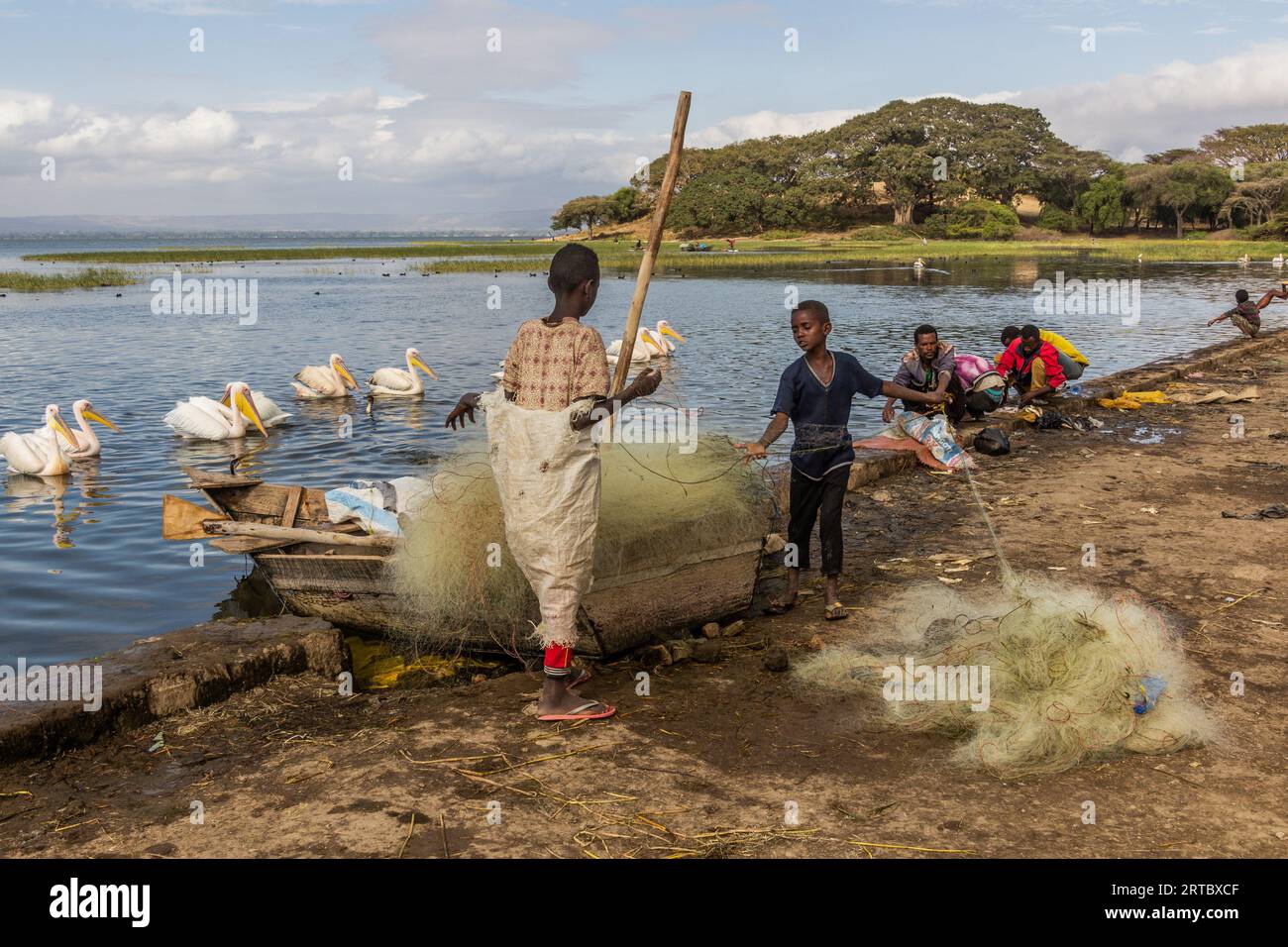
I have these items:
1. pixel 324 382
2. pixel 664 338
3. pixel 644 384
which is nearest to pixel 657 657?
pixel 644 384

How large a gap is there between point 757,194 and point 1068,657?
89.1 m

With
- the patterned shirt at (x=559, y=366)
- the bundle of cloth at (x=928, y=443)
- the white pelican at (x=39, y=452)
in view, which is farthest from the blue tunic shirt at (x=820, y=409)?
the white pelican at (x=39, y=452)

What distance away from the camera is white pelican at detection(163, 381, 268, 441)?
15.0 metres

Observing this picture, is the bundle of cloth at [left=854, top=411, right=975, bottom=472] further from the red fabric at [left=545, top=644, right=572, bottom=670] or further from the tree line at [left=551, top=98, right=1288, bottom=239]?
the tree line at [left=551, top=98, right=1288, bottom=239]

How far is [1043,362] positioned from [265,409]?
1140cm

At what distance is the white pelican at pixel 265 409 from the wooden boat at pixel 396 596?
8458 millimetres

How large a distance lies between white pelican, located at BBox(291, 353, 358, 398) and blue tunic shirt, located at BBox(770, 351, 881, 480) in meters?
13.8

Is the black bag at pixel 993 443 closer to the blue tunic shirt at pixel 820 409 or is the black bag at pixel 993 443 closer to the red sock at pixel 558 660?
the blue tunic shirt at pixel 820 409

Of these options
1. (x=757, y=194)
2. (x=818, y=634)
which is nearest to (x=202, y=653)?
(x=818, y=634)

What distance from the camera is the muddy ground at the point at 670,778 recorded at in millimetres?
3887

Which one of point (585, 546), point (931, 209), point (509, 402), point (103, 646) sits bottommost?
point (103, 646)

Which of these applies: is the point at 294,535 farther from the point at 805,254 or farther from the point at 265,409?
the point at 805,254
